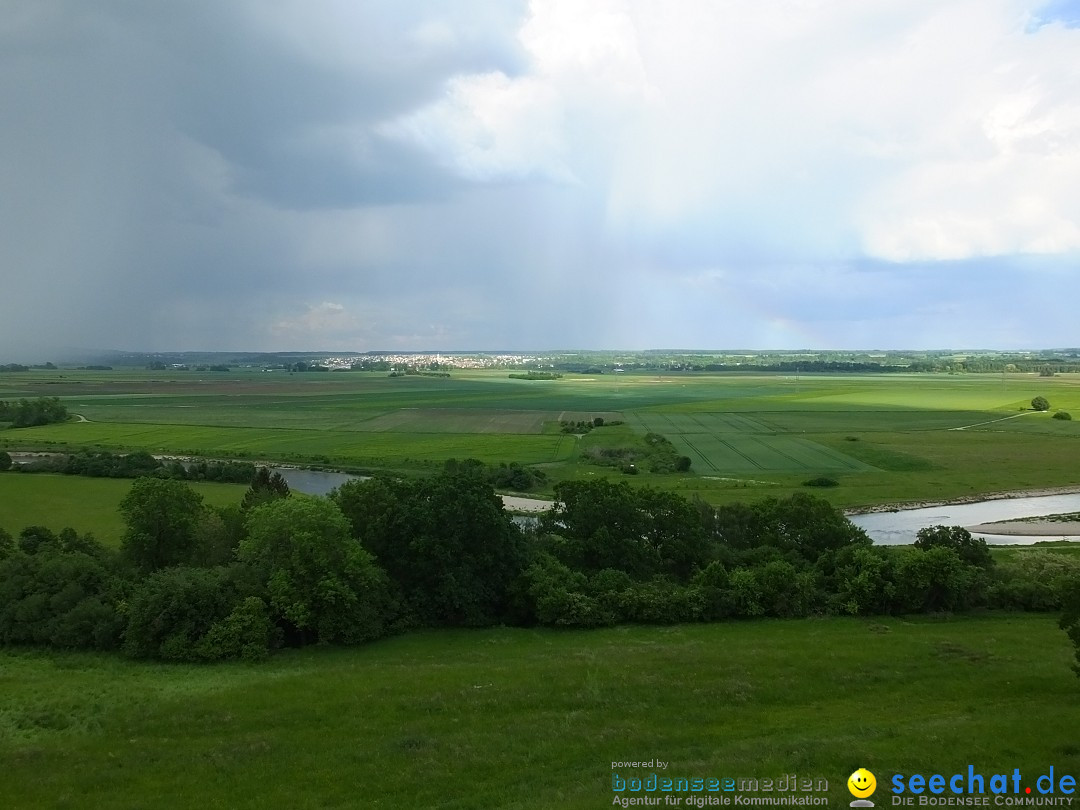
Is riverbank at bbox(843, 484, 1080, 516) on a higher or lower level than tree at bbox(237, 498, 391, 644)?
lower

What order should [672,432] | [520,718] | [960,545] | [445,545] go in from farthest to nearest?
[672,432], [960,545], [445,545], [520,718]

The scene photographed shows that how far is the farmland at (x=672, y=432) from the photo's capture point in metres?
70.5

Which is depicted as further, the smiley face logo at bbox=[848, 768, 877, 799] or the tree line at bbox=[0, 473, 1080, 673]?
the tree line at bbox=[0, 473, 1080, 673]

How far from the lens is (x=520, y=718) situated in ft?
60.1

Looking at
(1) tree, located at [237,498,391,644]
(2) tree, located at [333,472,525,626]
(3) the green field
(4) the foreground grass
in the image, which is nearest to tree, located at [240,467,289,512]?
(3) the green field

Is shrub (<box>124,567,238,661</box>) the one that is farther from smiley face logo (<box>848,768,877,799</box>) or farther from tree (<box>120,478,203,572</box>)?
smiley face logo (<box>848,768,877,799</box>)

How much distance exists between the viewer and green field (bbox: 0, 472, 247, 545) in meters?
49.3

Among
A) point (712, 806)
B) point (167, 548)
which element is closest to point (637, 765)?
point (712, 806)

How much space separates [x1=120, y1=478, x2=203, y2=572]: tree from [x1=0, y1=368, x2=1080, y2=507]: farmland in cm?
4006

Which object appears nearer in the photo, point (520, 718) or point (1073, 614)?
point (1073, 614)

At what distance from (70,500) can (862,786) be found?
64.7 m

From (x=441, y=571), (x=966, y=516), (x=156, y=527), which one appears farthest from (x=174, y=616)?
(x=966, y=516)

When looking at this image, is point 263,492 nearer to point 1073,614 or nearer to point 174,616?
point 174,616

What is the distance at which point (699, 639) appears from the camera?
26.1m
